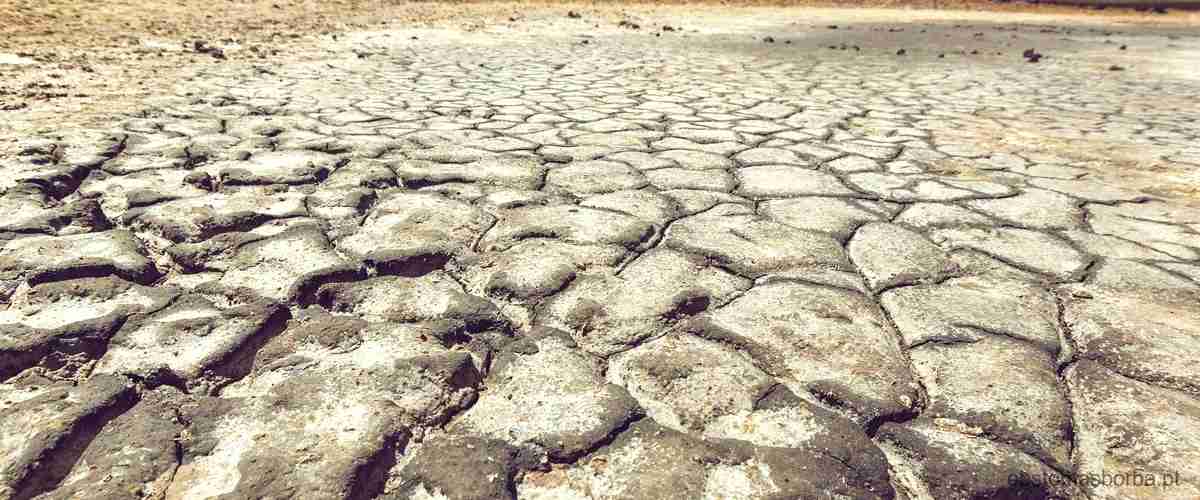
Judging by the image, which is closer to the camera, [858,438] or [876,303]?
[858,438]

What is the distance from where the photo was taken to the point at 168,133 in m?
2.50

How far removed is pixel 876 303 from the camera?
138 centimetres

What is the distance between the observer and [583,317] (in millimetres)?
1295

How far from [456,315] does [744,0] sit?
44.5 ft

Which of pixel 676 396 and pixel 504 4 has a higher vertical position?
pixel 504 4

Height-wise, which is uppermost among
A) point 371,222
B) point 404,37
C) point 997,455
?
point 404,37

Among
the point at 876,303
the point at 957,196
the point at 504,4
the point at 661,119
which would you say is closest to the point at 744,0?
the point at 504,4

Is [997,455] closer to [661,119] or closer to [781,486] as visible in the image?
[781,486]

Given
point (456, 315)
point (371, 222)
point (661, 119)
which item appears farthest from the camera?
point (661, 119)

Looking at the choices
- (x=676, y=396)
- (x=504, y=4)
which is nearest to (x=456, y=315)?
(x=676, y=396)

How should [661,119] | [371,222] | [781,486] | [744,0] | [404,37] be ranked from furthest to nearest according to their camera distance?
[744,0] → [404,37] → [661,119] → [371,222] → [781,486]

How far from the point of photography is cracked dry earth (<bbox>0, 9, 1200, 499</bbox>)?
0.92 metres

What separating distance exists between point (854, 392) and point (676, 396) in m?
0.30

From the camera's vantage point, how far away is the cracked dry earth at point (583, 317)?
920 mm
